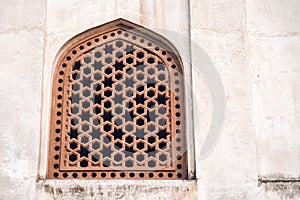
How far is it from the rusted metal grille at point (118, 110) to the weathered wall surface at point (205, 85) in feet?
0.47

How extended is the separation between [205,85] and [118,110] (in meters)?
0.77

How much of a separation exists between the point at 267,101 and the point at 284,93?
0.54 ft

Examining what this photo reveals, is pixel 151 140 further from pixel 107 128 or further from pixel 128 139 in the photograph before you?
pixel 107 128

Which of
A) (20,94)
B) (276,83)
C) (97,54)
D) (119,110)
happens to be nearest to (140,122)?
(119,110)

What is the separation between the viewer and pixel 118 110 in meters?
5.55

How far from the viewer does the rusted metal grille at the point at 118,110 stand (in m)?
5.32

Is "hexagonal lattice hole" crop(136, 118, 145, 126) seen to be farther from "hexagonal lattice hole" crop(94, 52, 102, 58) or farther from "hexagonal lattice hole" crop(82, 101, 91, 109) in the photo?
"hexagonal lattice hole" crop(94, 52, 102, 58)

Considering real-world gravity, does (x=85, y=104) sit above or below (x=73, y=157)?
above

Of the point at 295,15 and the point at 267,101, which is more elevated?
the point at 295,15

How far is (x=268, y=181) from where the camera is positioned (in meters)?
5.18

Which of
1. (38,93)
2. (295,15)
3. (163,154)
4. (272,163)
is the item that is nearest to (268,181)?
(272,163)

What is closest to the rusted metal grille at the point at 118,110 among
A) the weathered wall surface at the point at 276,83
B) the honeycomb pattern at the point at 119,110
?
the honeycomb pattern at the point at 119,110

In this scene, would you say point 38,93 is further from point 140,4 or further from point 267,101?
point 267,101

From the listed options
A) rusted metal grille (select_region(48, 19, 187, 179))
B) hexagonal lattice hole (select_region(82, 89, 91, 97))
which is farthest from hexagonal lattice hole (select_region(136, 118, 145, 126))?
hexagonal lattice hole (select_region(82, 89, 91, 97))
